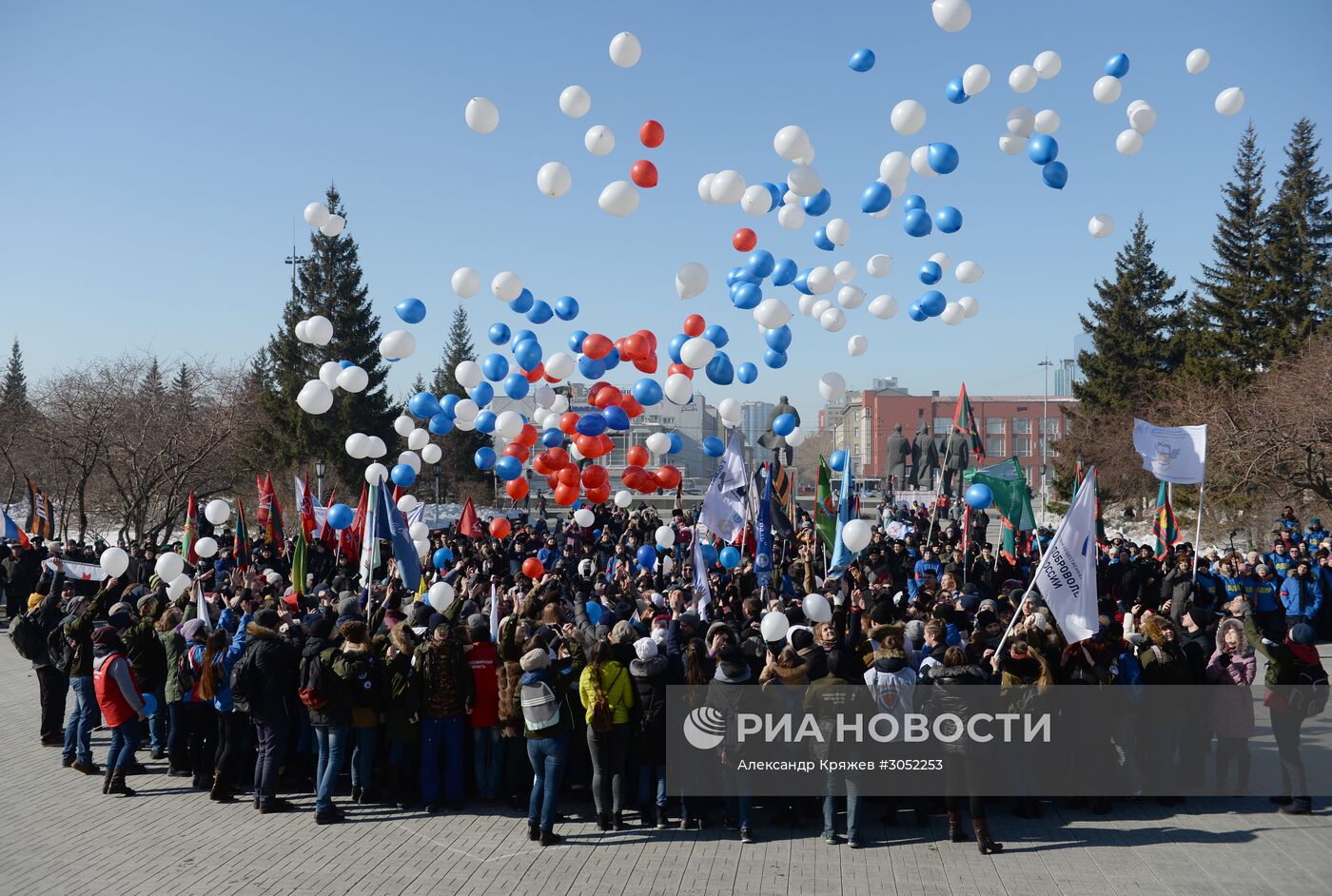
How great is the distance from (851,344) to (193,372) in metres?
26.9

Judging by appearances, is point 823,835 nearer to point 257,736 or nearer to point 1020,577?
point 257,736

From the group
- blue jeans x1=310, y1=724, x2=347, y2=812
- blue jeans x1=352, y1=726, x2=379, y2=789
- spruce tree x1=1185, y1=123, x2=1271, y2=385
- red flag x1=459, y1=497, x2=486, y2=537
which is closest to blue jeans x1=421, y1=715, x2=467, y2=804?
blue jeans x1=352, y1=726, x2=379, y2=789

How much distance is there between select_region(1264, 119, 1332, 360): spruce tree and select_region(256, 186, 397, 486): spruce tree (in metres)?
→ 37.3

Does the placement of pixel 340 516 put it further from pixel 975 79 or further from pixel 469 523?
pixel 975 79

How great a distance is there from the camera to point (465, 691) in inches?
328

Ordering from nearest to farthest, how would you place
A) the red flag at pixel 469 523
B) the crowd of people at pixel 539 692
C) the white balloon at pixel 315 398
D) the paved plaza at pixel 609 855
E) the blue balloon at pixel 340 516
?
the paved plaza at pixel 609 855 < the crowd of people at pixel 539 692 < the white balloon at pixel 315 398 < the blue balloon at pixel 340 516 < the red flag at pixel 469 523

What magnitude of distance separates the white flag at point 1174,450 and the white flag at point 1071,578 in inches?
179

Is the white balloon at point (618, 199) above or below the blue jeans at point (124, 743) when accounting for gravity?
above

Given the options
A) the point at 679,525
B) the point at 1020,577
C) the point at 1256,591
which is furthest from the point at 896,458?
the point at 1256,591

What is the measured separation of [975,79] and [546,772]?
34.9 ft

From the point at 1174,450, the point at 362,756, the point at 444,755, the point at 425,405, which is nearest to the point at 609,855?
the point at 444,755

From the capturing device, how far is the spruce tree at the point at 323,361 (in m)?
44.3

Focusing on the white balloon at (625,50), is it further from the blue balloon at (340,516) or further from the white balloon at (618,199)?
the blue balloon at (340,516)

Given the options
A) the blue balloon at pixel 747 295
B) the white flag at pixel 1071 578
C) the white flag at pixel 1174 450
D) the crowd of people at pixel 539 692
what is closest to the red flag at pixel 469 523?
the blue balloon at pixel 747 295
